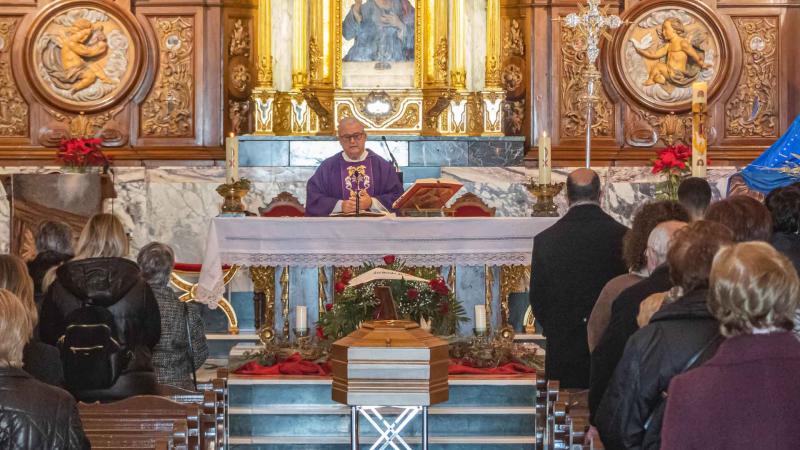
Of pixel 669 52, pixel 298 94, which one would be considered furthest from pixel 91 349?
pixel 669 52

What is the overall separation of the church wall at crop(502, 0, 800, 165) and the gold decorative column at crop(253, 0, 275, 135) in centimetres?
252

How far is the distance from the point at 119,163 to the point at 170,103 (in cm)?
83

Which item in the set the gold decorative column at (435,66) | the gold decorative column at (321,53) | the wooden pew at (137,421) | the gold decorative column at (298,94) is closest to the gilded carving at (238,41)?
the gold decorative column at (298,94)

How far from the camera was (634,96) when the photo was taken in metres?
13.6

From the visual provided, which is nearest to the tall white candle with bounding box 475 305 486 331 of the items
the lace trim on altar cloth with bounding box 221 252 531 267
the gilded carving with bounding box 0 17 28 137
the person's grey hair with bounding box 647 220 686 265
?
the lace trim on altar cloth with bounding box 221 252 531 267

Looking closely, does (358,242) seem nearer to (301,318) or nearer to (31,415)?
(301,318)

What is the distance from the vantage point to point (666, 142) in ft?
43.5

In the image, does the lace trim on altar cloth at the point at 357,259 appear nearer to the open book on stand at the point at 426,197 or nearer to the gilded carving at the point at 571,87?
the open book on stand at the point at 426,197

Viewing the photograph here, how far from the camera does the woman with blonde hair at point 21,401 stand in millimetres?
4137

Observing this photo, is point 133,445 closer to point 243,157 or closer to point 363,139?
point 363,139

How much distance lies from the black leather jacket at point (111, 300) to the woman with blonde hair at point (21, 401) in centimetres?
217

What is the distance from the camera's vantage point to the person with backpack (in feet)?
21.0

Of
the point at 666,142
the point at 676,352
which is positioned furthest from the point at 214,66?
the point at 676,352

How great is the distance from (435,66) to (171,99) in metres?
2.85
